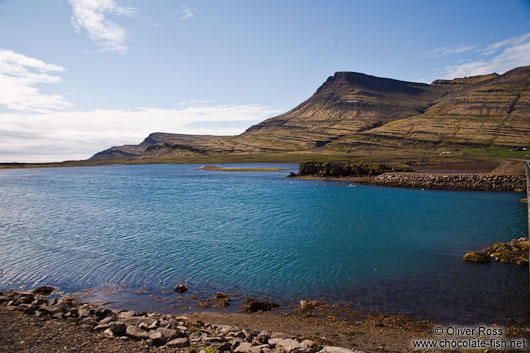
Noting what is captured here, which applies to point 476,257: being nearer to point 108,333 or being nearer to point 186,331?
point 186,331

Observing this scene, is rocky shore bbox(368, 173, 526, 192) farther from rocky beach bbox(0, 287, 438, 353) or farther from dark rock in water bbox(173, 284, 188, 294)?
dark rock in water bbox(173, 284, 188, 294)

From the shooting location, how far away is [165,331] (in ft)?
40.6

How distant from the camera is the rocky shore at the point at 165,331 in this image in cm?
1141

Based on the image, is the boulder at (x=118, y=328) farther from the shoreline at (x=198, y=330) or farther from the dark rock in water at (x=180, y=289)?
the dark rock in water at (x=180, y=289)

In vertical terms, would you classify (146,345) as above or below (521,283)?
above

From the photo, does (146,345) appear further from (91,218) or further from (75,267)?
(91,218)

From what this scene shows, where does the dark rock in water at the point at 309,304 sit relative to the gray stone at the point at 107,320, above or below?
below

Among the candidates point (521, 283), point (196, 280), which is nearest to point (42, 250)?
point (196, 280)

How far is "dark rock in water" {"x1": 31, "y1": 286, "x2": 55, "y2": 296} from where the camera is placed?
1864 cm

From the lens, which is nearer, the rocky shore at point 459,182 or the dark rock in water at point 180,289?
the dark rock in water at point 180,289

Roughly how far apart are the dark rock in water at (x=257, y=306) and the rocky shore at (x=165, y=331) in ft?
9.01

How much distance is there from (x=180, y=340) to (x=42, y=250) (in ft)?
72.2

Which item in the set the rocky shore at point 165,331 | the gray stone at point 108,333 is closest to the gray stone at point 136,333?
the rocky shore at point 165,331

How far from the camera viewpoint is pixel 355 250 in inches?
1099
